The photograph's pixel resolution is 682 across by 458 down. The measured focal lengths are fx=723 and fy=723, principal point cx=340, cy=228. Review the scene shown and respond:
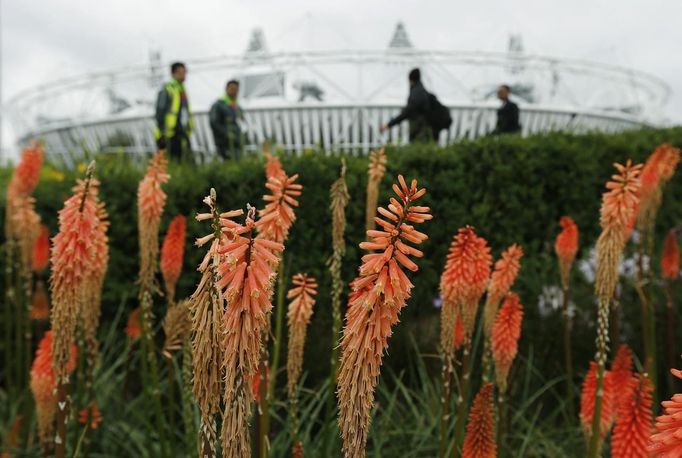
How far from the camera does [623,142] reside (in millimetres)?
9086

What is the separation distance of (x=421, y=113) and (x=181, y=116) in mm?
3815

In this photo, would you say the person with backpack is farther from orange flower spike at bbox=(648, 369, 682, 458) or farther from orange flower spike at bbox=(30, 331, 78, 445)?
orange flower spike at bbox=(648, 369, 682, 458)

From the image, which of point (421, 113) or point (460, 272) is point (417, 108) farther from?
point (460, 272)

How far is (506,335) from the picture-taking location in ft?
8.69

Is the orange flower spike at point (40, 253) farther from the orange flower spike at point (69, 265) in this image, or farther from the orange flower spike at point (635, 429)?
the orange flower spike at point (635, 429)

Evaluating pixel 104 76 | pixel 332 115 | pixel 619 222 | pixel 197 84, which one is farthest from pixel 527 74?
pixel 619 222

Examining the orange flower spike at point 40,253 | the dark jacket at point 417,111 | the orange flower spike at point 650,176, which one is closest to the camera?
the orange flower spike at point 650,176

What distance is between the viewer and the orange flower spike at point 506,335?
104 inches

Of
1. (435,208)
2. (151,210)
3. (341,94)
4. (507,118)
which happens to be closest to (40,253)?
(151,210)

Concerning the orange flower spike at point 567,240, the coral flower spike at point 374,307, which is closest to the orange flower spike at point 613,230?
the orange flower spike at point 567,240

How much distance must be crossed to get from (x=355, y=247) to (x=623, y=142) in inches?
162

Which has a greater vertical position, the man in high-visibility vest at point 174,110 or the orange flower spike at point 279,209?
the orange flower spike at point 279,209

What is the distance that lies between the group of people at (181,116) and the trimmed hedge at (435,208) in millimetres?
2650

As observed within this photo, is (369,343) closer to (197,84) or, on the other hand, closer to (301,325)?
(301,325)
